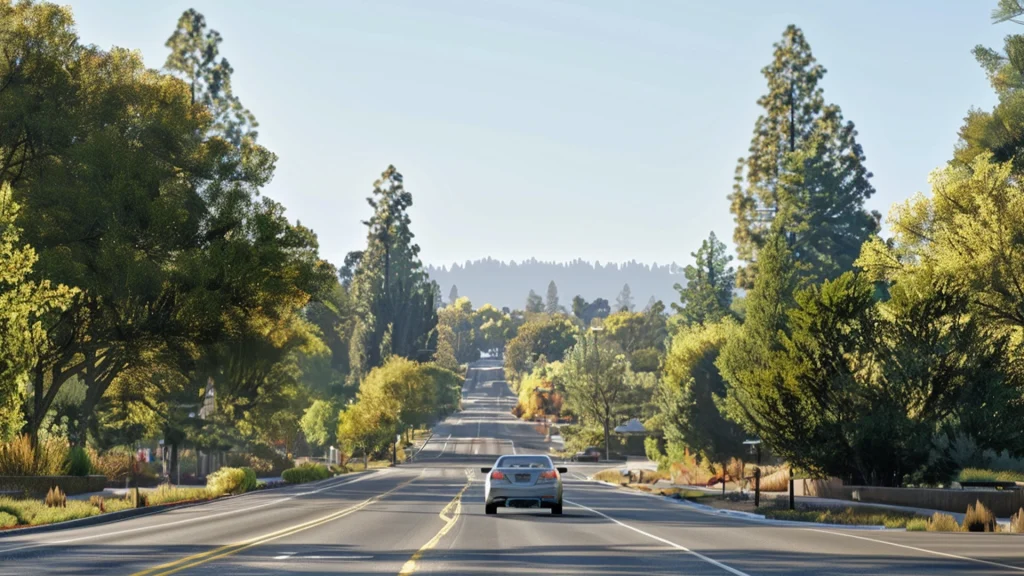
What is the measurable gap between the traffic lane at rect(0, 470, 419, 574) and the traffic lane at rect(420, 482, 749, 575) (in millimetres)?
3989

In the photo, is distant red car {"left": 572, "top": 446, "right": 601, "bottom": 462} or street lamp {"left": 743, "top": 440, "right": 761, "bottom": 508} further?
distant red car {"left": 572, "top": 446, "right": 601, "bottom": 462}

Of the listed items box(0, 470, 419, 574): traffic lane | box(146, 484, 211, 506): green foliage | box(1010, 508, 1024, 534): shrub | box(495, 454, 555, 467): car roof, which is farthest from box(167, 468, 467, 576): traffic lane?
box(1010, 508, 1024, 534): shrub

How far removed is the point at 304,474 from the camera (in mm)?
66875

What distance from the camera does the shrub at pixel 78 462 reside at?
1667 inches

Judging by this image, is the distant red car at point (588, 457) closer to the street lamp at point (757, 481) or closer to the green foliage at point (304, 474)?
the green foliage at point (304, 474)

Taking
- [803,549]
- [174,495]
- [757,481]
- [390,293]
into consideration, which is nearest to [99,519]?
[174,495]

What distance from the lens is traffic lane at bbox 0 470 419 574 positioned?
16.7 m

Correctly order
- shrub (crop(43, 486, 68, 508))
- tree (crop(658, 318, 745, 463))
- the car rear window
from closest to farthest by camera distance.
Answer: the car rear window, shrub (crop(43, 486, 68, 508)), tree (crop(658, 318, 745, 463))

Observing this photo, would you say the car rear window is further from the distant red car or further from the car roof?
the distant red car

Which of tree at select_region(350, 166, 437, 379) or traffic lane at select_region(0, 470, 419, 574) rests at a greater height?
tree at select_region(350, 166, 437, 379)

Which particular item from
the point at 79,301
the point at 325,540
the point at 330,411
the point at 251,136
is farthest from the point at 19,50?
the point at 330,411

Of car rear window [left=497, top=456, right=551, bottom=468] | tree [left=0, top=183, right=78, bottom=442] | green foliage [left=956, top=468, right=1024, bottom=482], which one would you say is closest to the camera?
tree [left=0, top=183, right=78, bottom=442]

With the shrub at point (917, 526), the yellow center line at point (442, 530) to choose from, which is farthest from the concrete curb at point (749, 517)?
the yellow center line at point (442, 530)

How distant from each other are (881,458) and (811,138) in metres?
60.8
